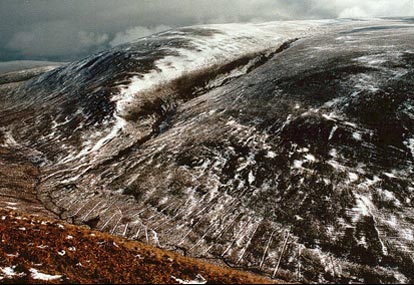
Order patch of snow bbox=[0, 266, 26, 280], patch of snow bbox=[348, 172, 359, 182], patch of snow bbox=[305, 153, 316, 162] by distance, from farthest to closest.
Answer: patch of snow bbox=[305, 153, 316, 162] → patch of snow bbox=[348, 172, 359, 182] → patch of snow bbox=[0, 266, 26, 280]

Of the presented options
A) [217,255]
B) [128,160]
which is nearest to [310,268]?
[217,255]

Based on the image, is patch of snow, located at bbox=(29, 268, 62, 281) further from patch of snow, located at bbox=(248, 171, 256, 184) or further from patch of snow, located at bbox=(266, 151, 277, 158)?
patch of snow, located at bbox=(266, 151, 277, 158)

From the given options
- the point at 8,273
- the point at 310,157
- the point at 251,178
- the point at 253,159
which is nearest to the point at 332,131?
the point at 310,157

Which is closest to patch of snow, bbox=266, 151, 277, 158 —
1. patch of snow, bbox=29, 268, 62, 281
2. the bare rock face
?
the bare rock face

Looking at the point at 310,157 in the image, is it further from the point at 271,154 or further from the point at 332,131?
the point at 332,131

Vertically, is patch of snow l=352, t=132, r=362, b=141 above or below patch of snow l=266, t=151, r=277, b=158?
above

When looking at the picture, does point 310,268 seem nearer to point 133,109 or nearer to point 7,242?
point 7,242
